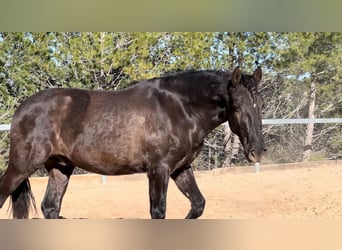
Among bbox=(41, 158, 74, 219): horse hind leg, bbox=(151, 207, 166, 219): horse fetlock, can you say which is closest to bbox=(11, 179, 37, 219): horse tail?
bbox=(41, 158, 74, 219): horse hind leg

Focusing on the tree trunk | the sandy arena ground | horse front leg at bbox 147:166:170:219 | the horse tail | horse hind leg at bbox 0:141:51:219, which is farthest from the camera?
the tree trunk

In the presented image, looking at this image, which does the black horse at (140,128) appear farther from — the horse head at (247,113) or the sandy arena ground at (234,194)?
the sandy arena ground at (234,194)

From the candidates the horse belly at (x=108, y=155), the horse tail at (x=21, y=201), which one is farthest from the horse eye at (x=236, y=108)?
the horse tail at (x=21, y=201)

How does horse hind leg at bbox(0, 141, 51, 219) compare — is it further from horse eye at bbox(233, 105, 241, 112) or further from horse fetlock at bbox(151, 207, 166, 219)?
horse eye at bbox(233, 105, 241, 112)

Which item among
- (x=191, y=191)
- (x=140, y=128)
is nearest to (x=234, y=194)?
(x=191, y=191)

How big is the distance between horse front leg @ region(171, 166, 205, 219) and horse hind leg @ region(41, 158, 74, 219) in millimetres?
897

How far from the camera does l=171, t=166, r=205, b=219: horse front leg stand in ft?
11.9

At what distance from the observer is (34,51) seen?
16.0 ft

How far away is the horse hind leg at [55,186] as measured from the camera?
3.85 metres

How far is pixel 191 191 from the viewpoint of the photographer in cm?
364

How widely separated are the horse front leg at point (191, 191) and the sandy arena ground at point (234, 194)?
90 centimetres

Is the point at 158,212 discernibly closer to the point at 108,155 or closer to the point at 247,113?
the point at 108,155

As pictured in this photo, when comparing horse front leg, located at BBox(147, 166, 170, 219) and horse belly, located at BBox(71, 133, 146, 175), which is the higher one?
horse belly, located at BBox(71, 133, 146, 175)
